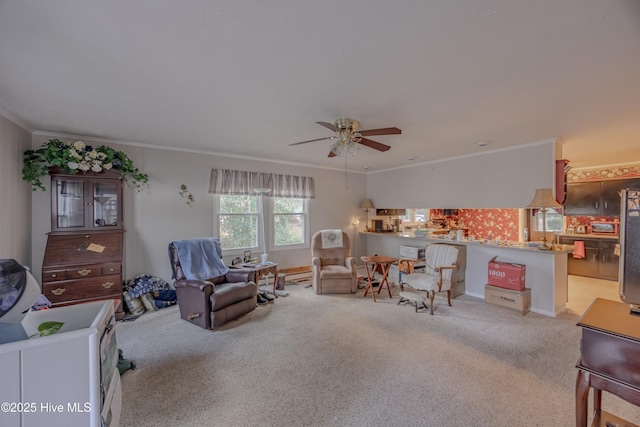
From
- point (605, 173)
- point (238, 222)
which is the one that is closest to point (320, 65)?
point (238, 222)

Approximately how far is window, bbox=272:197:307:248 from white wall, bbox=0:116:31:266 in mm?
3378

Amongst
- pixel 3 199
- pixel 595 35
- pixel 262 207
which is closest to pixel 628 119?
pixel 595 35

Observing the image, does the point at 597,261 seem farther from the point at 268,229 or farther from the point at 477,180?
the point at 268,229

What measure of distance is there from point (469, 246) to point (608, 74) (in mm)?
3093

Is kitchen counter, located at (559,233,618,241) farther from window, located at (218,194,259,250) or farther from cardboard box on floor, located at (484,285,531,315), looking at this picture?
window, located at (218,194,259,250)

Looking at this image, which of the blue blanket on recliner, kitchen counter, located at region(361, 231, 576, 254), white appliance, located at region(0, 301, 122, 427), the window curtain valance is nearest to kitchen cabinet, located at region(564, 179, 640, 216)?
kitchen counter, located at region(361, 231, 576, 254)

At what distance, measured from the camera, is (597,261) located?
545cm

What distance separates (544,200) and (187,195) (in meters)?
5.28

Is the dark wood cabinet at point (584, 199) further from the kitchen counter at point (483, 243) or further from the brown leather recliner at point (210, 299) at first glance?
the brown leather recliner at point (210, 299)

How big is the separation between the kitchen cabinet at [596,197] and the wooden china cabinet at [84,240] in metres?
8.46

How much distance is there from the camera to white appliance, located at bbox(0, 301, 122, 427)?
868 millimetres

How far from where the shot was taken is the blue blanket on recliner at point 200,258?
3.56 meters

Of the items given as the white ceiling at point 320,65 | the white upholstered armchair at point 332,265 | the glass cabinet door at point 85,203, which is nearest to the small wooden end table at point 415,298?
the white upholstered armchair at point 332,265

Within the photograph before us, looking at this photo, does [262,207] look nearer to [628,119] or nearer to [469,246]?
[469,246]
